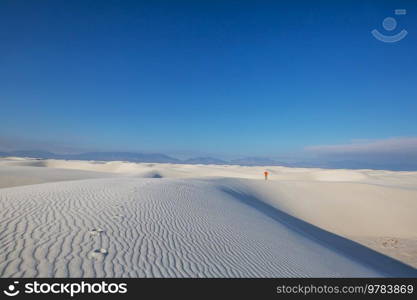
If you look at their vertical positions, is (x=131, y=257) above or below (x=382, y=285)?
above

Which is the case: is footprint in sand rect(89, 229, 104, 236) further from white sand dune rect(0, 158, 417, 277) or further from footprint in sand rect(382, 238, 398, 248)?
footprint in sand rect(382, 238, 398, 248)

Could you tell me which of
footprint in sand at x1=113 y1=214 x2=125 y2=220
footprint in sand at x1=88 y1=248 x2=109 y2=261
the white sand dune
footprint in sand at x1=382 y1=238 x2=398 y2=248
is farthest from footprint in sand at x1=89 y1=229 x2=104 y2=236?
footprint in sand at x1=382 y1=238 x2=398 y2=248

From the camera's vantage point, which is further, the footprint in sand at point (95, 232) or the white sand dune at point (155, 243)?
the footprint in sand at point (95, 232)

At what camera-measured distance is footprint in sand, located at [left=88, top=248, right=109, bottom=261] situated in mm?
3625

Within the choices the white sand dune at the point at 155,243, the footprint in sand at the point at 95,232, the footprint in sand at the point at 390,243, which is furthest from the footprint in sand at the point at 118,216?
the footprint in sand at the point at 390,243

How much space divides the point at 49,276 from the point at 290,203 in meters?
16.0

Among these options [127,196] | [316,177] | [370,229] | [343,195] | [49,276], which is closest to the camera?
[49,276]

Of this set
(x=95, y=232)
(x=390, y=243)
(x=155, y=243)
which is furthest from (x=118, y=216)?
(x=390, y=243)

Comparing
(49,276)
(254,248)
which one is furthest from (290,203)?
(49,276)

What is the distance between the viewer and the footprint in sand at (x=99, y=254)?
11.9ft

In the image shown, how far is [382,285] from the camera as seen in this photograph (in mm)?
4168

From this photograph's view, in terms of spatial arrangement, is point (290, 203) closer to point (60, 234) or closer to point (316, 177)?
point (60, 234)

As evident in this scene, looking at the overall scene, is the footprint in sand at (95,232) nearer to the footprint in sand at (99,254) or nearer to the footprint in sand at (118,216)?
the footprint in sand at (99,254)

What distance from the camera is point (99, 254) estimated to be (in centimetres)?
374
